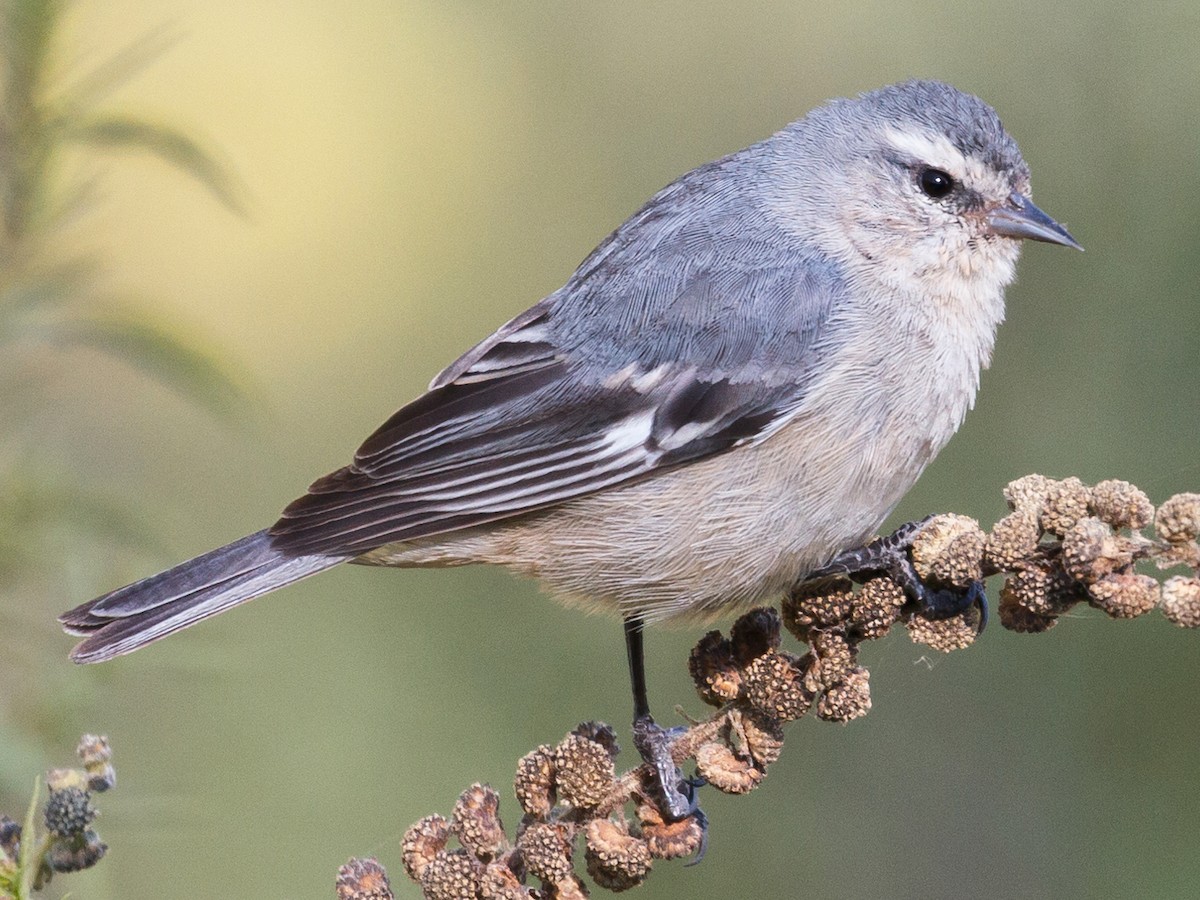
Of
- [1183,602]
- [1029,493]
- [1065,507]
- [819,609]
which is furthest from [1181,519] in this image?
[819,609]

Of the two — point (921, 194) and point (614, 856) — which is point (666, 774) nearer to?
point (614, 856)

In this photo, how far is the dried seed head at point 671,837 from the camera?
239 centimetres

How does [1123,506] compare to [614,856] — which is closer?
[1123,506]

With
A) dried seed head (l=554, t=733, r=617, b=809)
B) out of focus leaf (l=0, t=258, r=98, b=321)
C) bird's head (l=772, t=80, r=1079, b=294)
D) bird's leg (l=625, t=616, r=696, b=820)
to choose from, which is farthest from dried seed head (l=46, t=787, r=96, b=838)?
bird's head (l=772, t=80, r=1079, b=294)

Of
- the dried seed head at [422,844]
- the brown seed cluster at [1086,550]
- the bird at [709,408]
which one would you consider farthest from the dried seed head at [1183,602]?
the dried seed head at [422,844]

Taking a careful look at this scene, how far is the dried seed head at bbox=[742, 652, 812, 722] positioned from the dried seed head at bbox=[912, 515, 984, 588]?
290mm

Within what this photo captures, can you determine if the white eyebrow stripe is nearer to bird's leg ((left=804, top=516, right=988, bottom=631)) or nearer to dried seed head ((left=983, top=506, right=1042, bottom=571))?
bird's leg ((left=804, top=516, right=988, bottom=631))

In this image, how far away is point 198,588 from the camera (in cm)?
309

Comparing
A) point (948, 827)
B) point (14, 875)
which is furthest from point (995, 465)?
point (14, 875)

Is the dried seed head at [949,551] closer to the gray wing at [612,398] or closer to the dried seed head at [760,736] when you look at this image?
the dried seed head at [760,736]

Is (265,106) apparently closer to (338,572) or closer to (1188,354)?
(338,572)

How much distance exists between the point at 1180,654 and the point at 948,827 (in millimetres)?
828

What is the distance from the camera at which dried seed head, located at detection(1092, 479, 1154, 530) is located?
214 cm

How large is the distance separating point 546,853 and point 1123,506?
3.45ft
